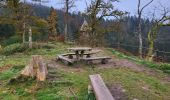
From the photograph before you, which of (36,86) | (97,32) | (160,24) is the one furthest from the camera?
(97,32)

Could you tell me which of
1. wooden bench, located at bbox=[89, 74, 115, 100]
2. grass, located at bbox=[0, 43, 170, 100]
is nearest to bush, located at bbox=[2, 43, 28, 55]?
grass, located at bbox=[0, 43, 170, 100]

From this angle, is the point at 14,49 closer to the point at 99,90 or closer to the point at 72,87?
the point at 72,87

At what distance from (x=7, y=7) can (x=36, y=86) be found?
18873 millimetres

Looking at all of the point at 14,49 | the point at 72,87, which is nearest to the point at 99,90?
the point at 72,87

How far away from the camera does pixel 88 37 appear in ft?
95.3

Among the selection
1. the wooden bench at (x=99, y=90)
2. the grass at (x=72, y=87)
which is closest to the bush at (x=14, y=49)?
the grass at (x=72, y=87)

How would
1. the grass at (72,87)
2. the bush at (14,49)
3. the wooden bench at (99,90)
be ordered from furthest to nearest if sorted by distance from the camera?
the bush at (14,49)
the grass at (72,87)
the wooden bench at (99,90)

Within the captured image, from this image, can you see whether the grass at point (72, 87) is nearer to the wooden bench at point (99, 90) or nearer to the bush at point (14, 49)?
the wooden bench at point (99, 90)

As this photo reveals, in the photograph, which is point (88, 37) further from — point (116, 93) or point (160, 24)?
point (116, 93)

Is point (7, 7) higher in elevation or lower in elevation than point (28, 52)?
higher

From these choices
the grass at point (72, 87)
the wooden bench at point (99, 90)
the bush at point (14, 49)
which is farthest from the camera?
the bush at point (14, 49)

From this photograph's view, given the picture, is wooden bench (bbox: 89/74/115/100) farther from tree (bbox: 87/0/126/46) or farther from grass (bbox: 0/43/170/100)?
tree (bbox: 87/0/126/46)

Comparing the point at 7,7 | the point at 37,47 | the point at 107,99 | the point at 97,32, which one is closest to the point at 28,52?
the point at 37,47

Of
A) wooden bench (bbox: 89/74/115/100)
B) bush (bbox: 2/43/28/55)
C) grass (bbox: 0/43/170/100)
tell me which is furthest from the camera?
bush (bbox: 2/43/28/55)
